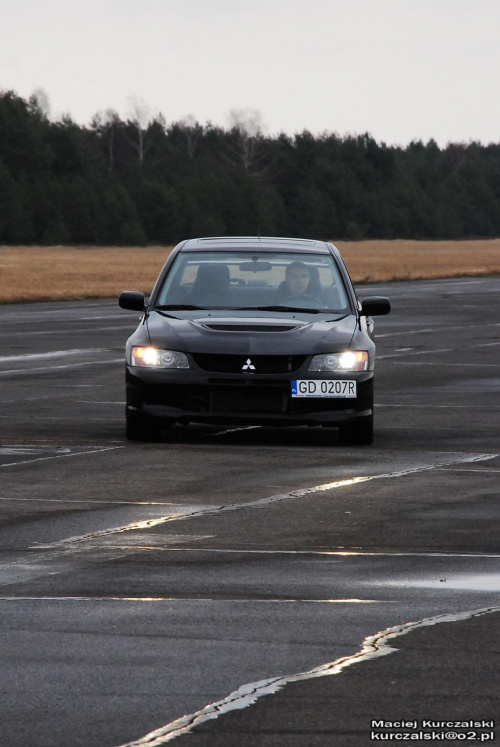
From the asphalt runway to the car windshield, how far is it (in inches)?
45.1

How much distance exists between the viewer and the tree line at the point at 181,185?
142625 millimetres

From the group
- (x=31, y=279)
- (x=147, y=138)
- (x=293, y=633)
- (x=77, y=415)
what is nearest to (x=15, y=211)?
(x=147, y=138)

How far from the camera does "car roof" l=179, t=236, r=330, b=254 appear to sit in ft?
49.4

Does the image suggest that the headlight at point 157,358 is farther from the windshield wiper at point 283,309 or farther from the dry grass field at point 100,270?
the dry grass field at point 100,270

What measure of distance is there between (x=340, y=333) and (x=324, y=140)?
184511 millimetres

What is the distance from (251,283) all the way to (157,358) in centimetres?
162

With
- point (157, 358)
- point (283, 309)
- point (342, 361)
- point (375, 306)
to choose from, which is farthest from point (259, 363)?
point (375, 306)

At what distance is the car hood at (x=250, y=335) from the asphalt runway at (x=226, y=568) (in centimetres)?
81

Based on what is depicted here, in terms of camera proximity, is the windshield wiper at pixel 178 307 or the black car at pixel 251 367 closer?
the black car at pixel 251 367

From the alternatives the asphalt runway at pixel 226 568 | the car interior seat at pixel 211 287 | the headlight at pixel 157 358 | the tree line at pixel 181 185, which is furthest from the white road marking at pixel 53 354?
the tree line at pixel 181 185

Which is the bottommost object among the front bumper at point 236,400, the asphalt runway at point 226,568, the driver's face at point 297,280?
the asphalt runway at point 226,568

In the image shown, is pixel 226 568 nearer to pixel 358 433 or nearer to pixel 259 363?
pixel 259 363

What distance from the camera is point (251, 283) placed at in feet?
47.9

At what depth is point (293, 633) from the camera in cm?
653
